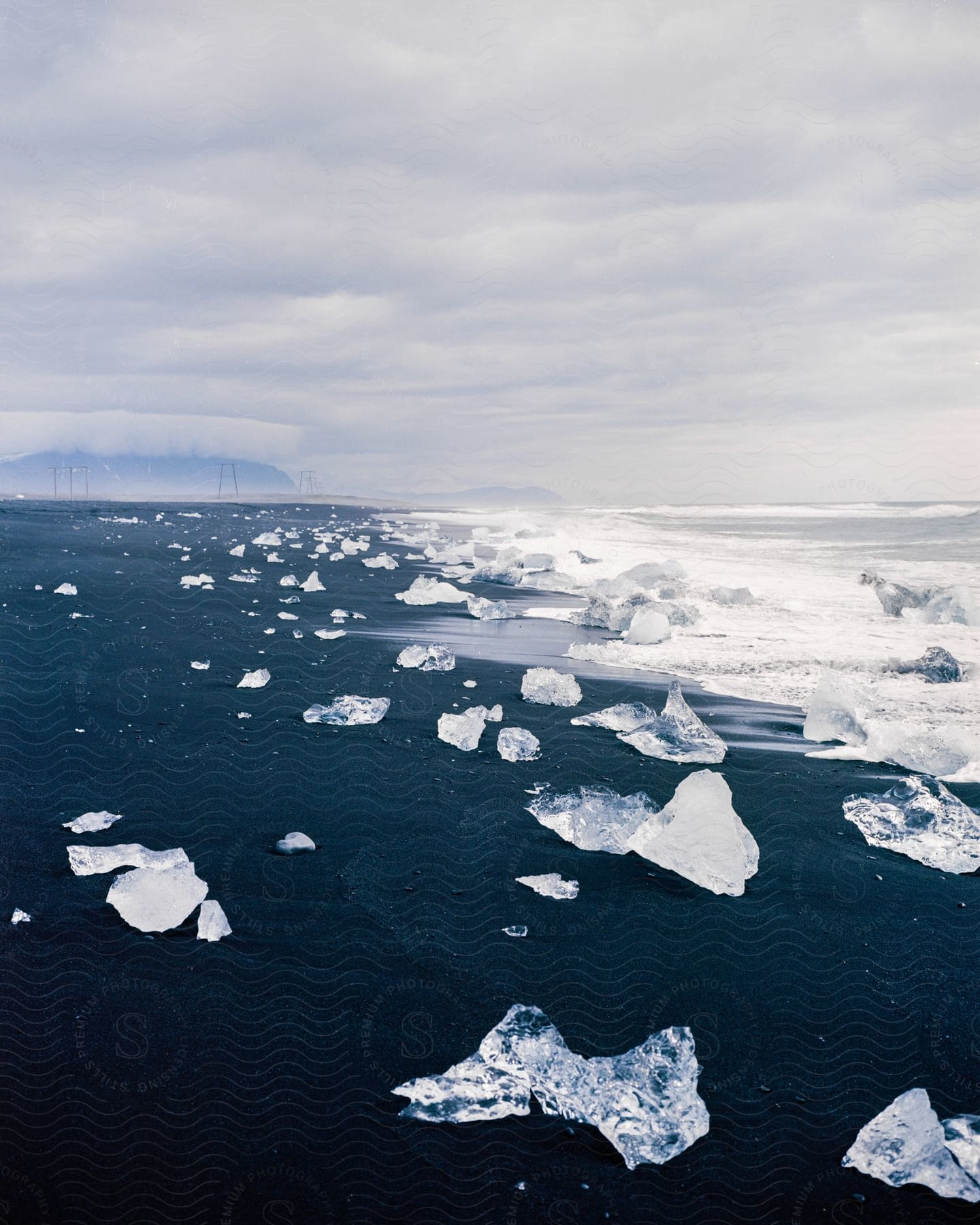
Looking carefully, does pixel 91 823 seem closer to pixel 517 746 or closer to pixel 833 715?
pixel 517 746

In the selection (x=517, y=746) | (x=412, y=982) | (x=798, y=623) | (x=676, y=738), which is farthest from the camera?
(x=798, y=623)

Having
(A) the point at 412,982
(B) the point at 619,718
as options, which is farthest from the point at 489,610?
(A) the point at 412,982

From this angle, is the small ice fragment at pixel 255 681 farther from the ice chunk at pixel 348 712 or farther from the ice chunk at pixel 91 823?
the ice chunk at pixel 91 823

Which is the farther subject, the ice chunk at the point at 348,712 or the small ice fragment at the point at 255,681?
the small ice fragment at the point at 255,681

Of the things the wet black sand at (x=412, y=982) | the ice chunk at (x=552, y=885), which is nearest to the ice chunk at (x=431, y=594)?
the wet black sand at (x=412, y=982)

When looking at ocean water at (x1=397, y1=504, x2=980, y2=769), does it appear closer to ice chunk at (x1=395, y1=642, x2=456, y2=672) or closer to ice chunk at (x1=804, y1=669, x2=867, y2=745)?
ice chunk at (x1=804, y1=669, x2=867, y2=745)

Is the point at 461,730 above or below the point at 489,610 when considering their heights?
above
